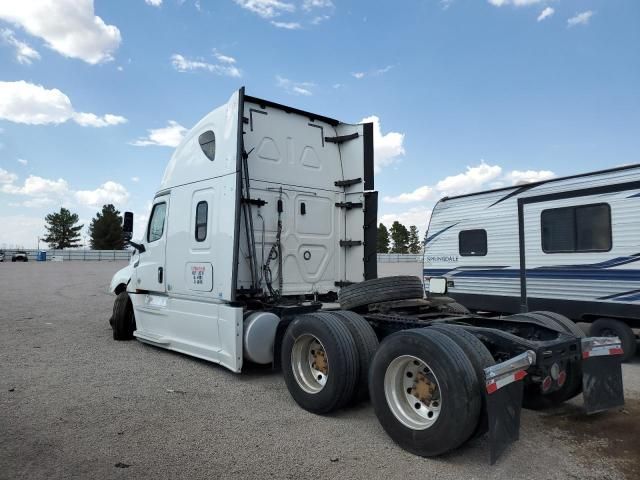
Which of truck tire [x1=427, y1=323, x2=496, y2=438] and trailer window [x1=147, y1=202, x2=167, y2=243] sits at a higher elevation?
trailer window [x1=147, y1=202, x2=167, y2=243]

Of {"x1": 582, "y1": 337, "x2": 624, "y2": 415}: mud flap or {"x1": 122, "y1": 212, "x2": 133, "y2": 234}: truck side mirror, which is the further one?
{"x1": 122, "y1": 212, "x2": 133, "y2": 234}: truck side mirror

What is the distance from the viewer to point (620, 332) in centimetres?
705

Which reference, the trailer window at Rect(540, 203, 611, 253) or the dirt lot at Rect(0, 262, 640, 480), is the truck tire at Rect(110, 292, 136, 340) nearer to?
the dirt lot at Rect(0, 262, 640, 480)

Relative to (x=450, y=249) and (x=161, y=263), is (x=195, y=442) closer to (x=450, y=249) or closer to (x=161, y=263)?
(x=161, y=263)

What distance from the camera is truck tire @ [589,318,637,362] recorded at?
698 cm

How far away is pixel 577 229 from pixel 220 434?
6386mm

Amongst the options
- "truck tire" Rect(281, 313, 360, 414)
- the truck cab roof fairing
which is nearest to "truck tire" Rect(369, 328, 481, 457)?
"truck tire" Rect(281, 313, 360, 414)

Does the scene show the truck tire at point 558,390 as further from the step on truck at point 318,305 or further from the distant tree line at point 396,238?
the distant tree line at point 396,238

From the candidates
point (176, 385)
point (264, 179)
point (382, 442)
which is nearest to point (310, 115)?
point (264, 179)

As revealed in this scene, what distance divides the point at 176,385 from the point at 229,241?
180 centimetres

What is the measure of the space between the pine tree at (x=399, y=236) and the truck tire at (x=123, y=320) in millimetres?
78641

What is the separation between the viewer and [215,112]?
254 inches

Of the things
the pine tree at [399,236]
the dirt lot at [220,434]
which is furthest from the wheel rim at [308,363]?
the pine tree at [399,236]

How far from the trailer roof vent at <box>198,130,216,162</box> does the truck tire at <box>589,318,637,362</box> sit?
629 cm
